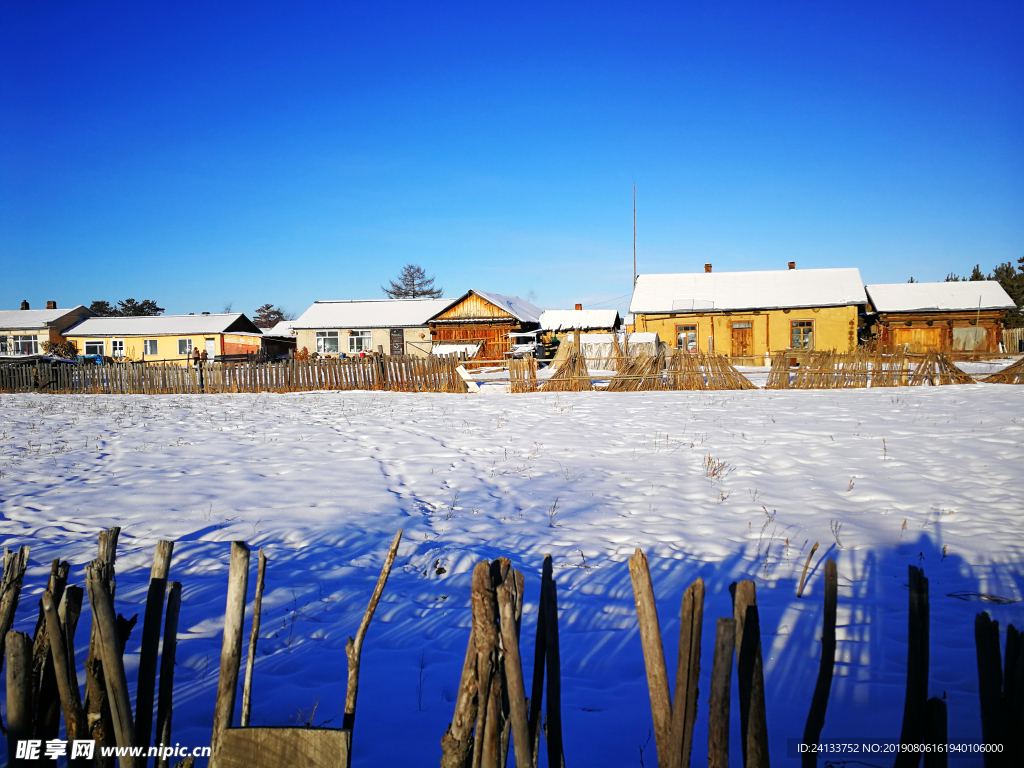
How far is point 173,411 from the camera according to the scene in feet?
41.6

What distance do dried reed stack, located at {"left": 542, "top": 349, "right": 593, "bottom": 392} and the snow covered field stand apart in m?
6.64

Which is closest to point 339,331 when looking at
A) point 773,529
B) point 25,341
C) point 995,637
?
point 25,341

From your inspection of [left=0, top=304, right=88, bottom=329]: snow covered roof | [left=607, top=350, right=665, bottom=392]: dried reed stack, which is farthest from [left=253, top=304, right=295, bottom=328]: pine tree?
[left=607, top=350, right=665, bottom=392]: dried reed stack

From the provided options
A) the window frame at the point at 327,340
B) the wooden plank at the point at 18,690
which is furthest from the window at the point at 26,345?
the wooden plank at the point at 18,690

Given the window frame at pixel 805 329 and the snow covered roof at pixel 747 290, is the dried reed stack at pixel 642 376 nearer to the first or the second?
the snow covered roof at pixel 747 290

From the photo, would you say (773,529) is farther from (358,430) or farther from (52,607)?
(358,430)

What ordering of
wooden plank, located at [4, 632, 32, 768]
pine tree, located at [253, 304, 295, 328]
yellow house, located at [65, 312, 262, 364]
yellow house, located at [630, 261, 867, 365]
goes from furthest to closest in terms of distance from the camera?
pine tree, located at [253, 304, 295, 328] < yellow house, located at [65, 312, 262, 364] < yellow house, located at [630, 261, 867, 365] < wooden plank, located at [4, 632, 32, 768]

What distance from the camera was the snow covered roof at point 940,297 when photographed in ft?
106

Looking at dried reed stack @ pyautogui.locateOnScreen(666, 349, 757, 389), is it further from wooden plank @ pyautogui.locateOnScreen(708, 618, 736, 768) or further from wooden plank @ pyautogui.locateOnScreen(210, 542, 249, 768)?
wooden plank @ pyautogui.locateOnScreen(210, 542, 249, 768)

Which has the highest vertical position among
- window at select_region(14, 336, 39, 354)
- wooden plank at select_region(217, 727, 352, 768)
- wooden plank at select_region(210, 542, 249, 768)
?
window at select_region(14, 336, 39, 354)

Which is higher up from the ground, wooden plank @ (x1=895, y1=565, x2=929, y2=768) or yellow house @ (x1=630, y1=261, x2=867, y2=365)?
yellow house @ (x1=630, y1=261, x2=867, y2=365)

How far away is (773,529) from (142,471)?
635 centimetres

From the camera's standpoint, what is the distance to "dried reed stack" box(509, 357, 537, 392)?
16.7 m

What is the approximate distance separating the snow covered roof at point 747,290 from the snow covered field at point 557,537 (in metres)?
22.3
